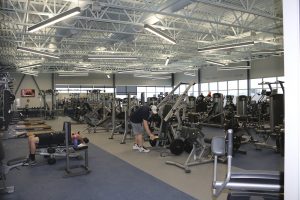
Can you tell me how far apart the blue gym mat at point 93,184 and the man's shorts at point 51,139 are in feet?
1.52

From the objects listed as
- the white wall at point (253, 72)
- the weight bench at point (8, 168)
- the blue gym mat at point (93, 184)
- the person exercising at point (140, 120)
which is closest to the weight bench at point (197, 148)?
the blue gym mat at point (93, 184)

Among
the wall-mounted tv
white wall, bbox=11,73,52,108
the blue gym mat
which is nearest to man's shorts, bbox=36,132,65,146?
the blue gym mat

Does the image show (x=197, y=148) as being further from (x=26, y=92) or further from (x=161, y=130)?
(x=26, y=92)

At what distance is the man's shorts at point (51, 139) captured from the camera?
5.80 metres

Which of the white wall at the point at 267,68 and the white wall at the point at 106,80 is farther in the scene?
the white wall at the point at 106,80

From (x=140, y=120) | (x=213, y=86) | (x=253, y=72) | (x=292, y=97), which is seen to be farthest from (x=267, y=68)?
(x=292, y=97)

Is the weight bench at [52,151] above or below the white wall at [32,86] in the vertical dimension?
below

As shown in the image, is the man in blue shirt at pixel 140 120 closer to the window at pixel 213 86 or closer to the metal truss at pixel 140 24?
the metal truss at pixel 140 24

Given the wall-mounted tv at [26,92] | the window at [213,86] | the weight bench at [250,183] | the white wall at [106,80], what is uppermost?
the white wall at [106,80]

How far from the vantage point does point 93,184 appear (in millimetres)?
4484

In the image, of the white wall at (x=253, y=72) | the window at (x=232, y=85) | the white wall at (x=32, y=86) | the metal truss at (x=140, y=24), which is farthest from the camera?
the white wall at (x=32, y=86)

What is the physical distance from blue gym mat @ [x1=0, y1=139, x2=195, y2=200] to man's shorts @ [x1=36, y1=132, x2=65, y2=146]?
46 cm

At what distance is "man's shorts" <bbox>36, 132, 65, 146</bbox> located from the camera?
228 inches

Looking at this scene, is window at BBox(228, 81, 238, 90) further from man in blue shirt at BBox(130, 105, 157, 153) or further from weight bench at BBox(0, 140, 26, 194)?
weight bench at BBox(0, 140, 26, 194)
